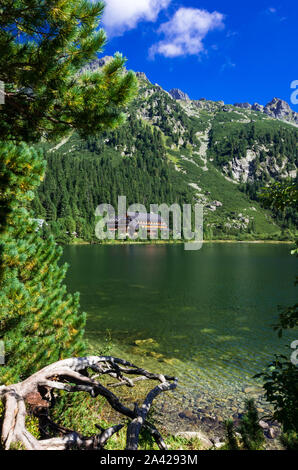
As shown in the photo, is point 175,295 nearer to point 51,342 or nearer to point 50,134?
point 51,342

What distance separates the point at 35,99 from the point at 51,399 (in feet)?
22.0

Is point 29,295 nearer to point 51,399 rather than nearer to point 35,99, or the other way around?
point 51,399

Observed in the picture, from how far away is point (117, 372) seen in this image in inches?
278

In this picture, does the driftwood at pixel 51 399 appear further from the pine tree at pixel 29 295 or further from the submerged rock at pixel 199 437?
the submerged rock at pixel 199 437

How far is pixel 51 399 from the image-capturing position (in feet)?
20.8

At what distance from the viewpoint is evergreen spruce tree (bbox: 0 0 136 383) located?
535 cm

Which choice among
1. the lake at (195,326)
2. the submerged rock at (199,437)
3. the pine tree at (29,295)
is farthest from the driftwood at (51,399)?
the lake at (195,326)

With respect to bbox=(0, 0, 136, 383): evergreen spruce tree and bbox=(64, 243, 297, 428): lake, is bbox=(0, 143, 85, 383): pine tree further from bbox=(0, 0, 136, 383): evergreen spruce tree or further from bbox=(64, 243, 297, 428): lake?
bbox=(64, 243, 297, 428): lake

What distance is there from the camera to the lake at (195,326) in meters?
15.9

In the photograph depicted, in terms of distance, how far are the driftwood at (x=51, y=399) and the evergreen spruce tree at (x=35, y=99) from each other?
217cm

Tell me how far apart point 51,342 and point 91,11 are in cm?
868

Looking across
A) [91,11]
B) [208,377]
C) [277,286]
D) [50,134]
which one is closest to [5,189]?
[50,134]

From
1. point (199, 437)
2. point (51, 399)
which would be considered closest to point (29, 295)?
point (51, 399)
